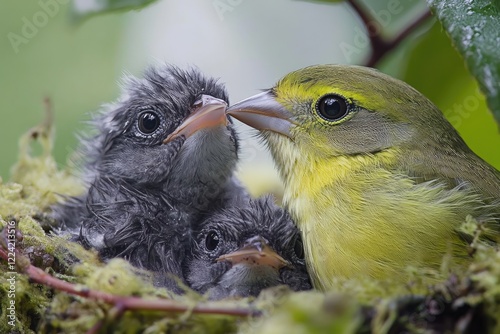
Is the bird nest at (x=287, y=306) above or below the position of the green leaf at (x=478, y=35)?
below

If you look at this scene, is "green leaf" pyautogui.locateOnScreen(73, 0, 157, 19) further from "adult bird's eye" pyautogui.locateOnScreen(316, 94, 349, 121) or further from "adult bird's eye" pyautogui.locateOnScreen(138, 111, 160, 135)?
"adult bird's eye" pyautogui.locateOnScreen(316, 94, 349, 121)

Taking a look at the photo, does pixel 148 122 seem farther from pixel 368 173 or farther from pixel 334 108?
pixel 368 173

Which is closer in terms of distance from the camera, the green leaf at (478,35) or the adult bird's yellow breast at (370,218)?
the green leaf at (478,35)

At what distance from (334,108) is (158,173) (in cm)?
77

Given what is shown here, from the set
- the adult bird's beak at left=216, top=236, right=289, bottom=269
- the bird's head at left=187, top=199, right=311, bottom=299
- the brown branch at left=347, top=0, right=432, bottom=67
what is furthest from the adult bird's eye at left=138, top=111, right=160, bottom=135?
the brown branch at left=347, top=0, right=432, bottom=67

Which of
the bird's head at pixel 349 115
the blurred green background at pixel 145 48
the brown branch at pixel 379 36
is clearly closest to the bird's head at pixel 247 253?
the bird's head at pixel 349 115

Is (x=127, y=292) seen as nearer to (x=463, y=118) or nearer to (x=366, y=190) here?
(x=366, y=190)

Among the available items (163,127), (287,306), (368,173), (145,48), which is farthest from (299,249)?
(145,48)

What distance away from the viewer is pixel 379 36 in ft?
9.73

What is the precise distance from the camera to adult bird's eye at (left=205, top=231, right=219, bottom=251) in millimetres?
2627

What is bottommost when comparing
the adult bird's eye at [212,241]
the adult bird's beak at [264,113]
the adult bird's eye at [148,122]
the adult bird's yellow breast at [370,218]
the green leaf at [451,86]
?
the adult bird's eye at [212,241]

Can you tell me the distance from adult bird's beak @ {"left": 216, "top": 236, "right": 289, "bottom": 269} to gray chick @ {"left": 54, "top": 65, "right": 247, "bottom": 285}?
29cm

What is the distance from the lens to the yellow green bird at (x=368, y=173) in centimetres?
207

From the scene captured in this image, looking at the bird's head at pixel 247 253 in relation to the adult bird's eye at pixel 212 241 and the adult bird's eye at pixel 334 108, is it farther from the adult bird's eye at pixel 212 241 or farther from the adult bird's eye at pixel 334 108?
the adult bird's eye at pixel 334 108
